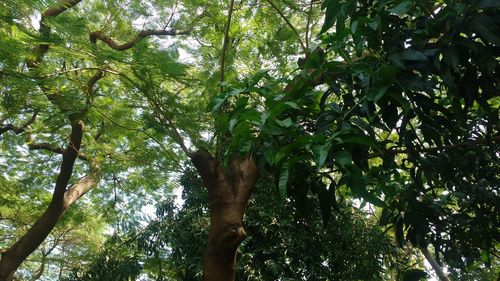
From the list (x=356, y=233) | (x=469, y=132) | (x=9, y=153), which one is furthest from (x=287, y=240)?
(x=9, y=153)

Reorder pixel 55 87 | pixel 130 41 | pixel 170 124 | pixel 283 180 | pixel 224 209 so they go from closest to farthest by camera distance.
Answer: pixel 283 180, pixel 224 209, pixel 170 124, pixel 55 87, pixel 130 41

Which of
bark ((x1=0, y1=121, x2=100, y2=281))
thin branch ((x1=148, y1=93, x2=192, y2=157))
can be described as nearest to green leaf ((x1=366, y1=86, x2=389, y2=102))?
thin branch ((x1=148, y1=93, x2=192, y2=157))

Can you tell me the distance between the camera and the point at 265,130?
1.32 m

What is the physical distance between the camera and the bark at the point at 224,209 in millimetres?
2873

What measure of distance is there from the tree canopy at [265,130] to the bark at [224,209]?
0.01 metres

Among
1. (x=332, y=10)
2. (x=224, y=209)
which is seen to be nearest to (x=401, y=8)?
(x=332, y=10)

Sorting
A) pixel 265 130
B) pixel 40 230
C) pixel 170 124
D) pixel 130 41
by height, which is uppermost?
pixel 130 41

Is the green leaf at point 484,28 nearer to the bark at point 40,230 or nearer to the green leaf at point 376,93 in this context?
the green leaf at point 376,93

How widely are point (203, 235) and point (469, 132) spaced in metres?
3.16

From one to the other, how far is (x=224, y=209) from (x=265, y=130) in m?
1.79

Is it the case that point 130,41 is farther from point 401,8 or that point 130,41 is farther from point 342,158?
point 342,158

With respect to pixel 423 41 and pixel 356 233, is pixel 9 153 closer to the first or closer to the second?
pixel 356 233

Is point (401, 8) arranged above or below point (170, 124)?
below

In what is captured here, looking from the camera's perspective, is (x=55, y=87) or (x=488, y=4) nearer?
(x=488, y=4)
